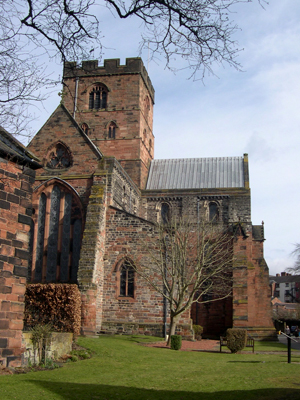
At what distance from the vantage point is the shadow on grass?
327 inches

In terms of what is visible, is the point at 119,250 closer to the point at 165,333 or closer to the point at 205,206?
the point at 165,333

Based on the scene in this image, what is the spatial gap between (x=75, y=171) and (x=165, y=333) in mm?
10122

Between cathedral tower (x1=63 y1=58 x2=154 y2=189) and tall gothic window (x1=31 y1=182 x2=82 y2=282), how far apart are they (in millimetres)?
11806

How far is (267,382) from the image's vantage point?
33.1 ft

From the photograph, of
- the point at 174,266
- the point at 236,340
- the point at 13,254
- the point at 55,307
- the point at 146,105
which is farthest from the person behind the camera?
the point at 146,105

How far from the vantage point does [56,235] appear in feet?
82.9

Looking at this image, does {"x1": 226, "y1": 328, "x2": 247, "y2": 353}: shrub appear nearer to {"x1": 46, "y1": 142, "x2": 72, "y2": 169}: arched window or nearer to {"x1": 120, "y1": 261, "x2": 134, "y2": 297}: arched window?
{"x1": 120, "y1": 261, "x2": 134, "y2": 297}: arched window

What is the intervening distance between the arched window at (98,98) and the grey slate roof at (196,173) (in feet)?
23.0

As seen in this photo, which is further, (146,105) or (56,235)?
(146,105)

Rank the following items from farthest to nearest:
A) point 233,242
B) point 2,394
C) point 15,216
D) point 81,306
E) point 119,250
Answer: point 233,242 → point 119,250 → point 81,306 → point 15,216 → point 2,394

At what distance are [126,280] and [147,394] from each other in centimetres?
1624

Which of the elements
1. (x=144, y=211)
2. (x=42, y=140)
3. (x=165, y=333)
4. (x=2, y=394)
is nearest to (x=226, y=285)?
(x=165, y=333)

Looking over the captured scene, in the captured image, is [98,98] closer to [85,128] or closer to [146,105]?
[85,128]

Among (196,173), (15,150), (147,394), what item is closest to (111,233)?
(15,150)
